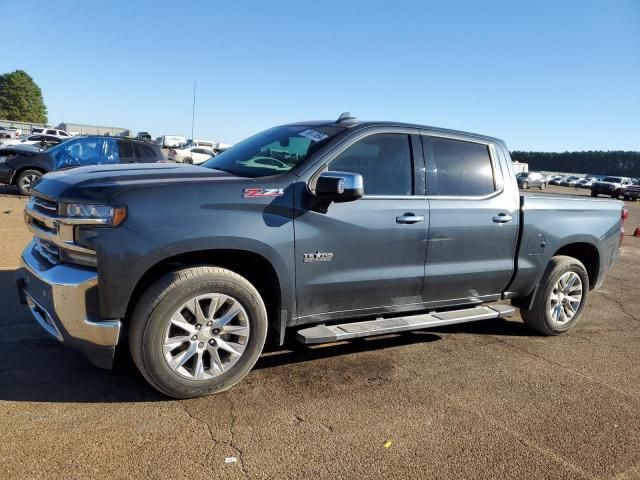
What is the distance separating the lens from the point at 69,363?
3.94 m

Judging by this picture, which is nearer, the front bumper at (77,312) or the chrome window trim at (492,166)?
the front bumper at (77,312)

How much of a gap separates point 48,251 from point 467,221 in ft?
10.5

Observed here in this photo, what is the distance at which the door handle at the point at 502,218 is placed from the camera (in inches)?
→ 184

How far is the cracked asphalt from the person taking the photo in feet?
9.34

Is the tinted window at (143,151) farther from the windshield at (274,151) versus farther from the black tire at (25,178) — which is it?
the windshield at (274,151)

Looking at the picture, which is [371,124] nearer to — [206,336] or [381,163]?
[381,163]

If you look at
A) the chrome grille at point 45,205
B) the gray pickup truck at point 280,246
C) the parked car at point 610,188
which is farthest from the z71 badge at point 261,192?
the parked car at point 610,188

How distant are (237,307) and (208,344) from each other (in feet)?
1.00

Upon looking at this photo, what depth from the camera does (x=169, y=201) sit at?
3.29 meters

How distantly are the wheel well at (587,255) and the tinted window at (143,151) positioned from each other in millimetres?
9647

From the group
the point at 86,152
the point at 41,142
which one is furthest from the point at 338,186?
the point at 41,142

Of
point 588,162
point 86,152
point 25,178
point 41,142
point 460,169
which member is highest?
point 588,162

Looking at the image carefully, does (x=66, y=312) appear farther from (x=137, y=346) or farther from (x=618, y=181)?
(x=618, y=181)

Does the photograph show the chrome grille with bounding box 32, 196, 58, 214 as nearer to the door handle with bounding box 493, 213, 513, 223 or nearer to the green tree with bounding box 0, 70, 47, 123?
the door handle with bounding box 493, 213, 513, 223
